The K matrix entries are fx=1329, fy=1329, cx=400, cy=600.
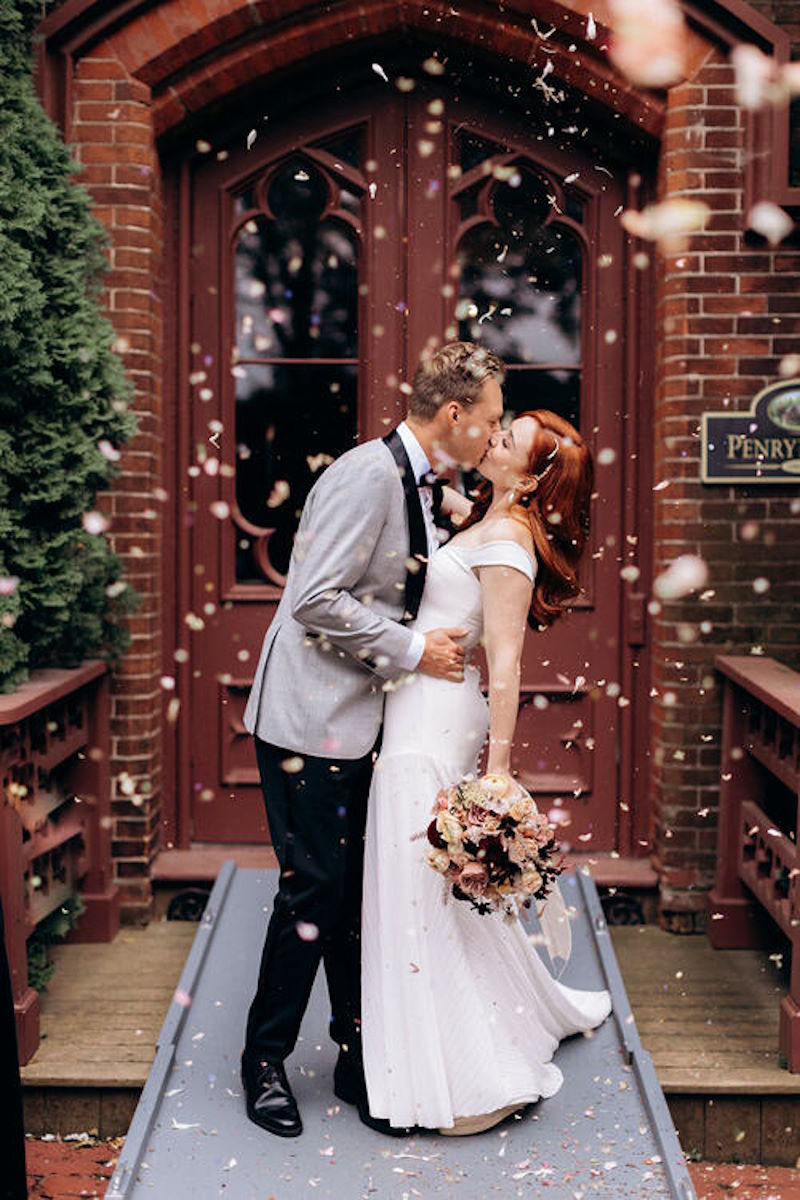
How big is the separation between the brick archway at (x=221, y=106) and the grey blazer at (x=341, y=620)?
176 cm

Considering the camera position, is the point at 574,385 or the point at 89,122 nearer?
the point at 89,122

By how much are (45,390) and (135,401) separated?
2.19ft

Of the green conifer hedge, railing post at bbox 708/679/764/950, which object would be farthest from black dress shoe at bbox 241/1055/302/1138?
railing post at bbox 708/679/764/950

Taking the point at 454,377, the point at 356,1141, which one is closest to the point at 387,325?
the point at 454,377

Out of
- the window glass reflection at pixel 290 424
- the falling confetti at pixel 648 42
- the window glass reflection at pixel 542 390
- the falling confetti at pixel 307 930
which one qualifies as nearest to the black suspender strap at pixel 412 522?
the falling confetti at pixel 307 930

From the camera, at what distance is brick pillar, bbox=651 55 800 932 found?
510 centimetres

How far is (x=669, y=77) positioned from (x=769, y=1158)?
3840 mm

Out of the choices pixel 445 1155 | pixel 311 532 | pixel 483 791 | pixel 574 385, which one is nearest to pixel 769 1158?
pixel 445 1155

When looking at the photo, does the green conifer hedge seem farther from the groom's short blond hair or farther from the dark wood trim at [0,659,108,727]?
the groom's short blond hair

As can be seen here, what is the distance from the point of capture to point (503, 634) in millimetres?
3496

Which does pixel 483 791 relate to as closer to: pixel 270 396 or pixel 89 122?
pixel 270 396

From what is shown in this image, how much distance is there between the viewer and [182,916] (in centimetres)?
542

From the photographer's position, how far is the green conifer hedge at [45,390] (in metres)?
4.34

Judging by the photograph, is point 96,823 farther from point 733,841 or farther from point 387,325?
point 733,841
